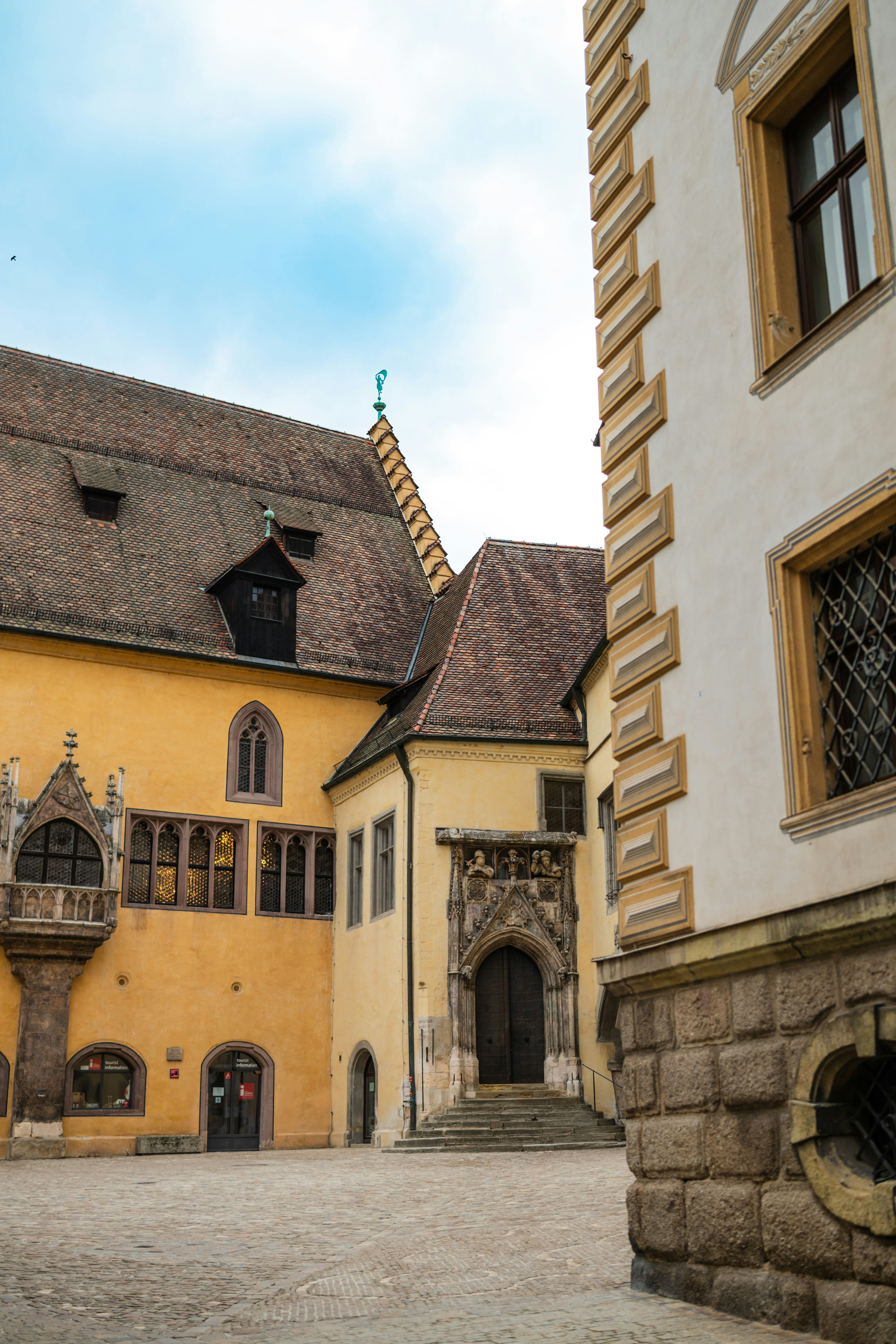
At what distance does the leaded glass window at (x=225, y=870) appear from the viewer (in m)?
26.2

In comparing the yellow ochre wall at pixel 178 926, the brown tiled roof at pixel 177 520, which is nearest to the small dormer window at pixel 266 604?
the brown tiled roof at pixel 177 520

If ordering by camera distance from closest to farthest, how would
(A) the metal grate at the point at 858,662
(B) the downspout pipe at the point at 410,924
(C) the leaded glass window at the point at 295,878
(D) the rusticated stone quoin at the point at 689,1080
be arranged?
(A) the metal grate at the point at 858,662, (D) the rusticated stone quoin at the point at 689,1080, (B) the downspout pipe at the point at 410,924, (C) the leaded glass window at the point at 295,878

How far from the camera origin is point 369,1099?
25.1 meters

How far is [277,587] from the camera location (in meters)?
28.5

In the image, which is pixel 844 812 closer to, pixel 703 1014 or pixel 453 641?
pixel 703 1014

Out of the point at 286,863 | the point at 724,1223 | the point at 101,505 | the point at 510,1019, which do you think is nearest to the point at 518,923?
the point at 510,1019

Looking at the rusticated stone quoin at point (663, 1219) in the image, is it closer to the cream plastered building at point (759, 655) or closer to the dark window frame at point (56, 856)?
the cream plastered building at point (759, 655)

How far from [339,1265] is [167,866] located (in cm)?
1750

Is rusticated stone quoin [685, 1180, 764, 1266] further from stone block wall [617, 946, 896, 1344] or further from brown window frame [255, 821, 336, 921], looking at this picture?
brown window frame [255, 821, 336, 921]

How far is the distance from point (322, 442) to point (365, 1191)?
2452cm

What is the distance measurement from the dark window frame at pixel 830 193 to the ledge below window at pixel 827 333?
5 cm

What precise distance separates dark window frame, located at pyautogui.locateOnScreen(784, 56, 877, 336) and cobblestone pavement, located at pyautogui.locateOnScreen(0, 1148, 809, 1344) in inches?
207

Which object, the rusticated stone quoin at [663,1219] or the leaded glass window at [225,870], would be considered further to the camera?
the leaded glass window at [225,870]

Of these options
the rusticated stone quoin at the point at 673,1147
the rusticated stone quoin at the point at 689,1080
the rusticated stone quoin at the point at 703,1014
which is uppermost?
the rusticated stone quoin at the point at 703,1014
